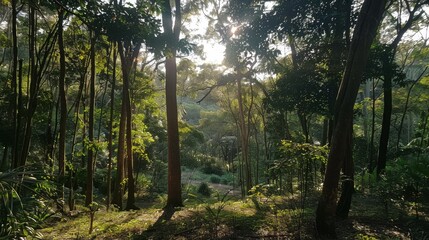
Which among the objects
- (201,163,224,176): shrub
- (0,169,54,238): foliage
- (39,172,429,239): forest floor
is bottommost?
(201,163,224,176): shrub

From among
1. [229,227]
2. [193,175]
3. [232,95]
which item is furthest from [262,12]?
[193,175]

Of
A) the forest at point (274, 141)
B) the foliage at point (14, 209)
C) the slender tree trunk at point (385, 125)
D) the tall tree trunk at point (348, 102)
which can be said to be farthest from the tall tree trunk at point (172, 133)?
the slender tree trunk at point (385, 125)

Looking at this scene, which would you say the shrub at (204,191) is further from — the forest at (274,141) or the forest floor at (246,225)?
the forest floor at (246,225)

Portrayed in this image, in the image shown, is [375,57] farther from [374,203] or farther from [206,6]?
[206,6]

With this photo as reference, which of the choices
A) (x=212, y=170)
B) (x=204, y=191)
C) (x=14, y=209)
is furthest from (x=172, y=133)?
(x=212, y=170)

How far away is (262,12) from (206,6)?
709cm

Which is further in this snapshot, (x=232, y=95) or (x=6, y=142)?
(x=232, y=95)

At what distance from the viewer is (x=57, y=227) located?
683cm

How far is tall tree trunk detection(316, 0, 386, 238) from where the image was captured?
4.57 meters

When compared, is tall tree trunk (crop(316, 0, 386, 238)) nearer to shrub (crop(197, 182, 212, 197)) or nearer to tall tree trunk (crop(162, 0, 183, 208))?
tall tree trunk (crop(162, 0, 183, 208))

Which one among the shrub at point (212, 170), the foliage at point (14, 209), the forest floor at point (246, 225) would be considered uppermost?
the foliage at point (14, 209)

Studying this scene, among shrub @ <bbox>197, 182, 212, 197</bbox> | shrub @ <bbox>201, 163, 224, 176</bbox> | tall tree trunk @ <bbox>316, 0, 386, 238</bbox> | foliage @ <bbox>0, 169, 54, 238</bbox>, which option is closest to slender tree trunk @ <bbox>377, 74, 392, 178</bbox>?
tall tree trunk @ <bbox>316, 0, 386, 238</bbox>

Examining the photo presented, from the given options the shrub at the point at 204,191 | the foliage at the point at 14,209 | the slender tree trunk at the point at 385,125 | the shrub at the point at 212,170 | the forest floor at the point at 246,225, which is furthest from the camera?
the shrub at the point at 212,170

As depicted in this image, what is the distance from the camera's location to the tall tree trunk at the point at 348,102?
4.57m
